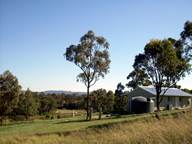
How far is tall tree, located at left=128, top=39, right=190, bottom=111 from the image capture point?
54.7 m

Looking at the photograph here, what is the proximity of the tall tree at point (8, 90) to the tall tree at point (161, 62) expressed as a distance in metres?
21.8

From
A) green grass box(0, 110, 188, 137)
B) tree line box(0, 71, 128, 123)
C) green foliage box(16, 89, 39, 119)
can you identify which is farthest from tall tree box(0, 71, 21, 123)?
green grass box(0, 110, 188, 137)

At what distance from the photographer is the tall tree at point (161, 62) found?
2154 inches

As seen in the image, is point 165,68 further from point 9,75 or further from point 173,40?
point 9,75

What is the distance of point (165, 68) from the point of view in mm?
55625

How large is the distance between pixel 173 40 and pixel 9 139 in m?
44.7

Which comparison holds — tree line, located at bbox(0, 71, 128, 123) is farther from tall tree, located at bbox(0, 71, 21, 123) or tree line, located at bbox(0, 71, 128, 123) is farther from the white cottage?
the white cottage

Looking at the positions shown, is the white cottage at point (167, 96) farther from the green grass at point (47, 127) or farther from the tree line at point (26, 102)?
the green grass at point (47, 127)

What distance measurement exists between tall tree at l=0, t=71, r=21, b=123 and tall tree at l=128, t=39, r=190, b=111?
2182 centimetres

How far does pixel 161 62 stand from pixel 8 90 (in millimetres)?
24454

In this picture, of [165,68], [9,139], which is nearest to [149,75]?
[165,68]

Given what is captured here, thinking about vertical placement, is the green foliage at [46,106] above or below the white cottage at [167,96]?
below

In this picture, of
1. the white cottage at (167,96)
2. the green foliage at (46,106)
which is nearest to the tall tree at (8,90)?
the green foliage at (46,106)

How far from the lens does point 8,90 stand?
150 ft
